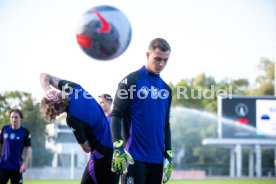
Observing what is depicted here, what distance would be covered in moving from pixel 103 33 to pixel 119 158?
18.9 feet

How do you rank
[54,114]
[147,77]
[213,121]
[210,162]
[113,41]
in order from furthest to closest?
[213,121] → [210,162] → [113,41] → [147,77] → [54,114]

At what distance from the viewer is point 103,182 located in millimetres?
6664

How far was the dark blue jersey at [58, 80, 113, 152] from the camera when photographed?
6.32 metres

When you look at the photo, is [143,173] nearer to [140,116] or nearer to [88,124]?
[140,116]

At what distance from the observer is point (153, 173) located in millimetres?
6309

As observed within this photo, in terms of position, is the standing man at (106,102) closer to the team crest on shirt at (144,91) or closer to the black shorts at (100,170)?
the black shorts at (100,170)

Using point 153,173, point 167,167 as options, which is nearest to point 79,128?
point 153,173

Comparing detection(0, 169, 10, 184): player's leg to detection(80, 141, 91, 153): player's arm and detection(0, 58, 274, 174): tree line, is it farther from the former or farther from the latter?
detection(0, 58, 274, 174): tree line

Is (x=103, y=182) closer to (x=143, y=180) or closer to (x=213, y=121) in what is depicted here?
(x=143, y=180)

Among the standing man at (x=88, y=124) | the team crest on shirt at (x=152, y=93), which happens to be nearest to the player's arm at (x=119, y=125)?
the team crest on shirt at (x=152, y=93)

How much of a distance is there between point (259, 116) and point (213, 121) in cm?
3922

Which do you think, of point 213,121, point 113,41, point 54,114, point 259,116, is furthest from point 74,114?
point 213,121

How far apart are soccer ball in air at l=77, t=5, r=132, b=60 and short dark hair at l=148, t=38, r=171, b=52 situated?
204 inches

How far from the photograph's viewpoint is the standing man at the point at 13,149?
11.5 metres
